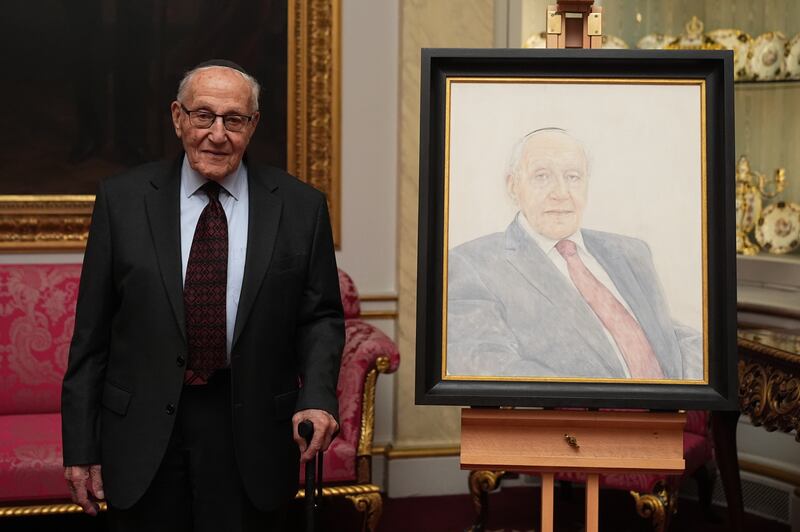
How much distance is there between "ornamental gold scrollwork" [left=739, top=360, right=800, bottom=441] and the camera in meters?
3.29

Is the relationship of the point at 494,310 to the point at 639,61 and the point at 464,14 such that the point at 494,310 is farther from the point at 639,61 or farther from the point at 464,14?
the point at 464,14

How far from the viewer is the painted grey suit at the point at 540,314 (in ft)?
8.08

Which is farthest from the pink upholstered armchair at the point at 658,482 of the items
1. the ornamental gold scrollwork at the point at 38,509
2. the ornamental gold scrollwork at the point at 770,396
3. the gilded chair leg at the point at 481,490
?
the ornamental gold scrollwork at the point at 38,509

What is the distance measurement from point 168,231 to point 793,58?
3.56 meters

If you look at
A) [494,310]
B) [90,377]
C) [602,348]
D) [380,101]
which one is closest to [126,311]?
[90,377]

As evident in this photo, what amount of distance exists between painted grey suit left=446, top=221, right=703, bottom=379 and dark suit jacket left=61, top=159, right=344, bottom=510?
0.36m

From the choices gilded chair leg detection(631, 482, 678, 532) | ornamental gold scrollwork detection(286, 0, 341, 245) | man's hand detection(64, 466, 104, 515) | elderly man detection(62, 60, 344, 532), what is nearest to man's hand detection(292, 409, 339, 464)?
elderly man detection(62, 60, 344, 532)

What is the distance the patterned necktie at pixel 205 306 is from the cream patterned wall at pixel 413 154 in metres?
2.54

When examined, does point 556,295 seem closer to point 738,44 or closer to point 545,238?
point 545,238

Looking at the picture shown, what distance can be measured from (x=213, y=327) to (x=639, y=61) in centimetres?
115

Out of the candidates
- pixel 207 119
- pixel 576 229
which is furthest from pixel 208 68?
pixel 576 229

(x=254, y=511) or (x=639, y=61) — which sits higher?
(x=639, y=61)

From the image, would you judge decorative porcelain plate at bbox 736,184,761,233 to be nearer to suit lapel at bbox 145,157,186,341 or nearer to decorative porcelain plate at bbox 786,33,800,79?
decorative porcelain plate at bbox 786,33,800,79

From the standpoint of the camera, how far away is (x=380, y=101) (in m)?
5.07
